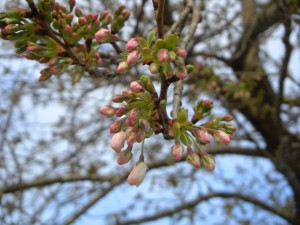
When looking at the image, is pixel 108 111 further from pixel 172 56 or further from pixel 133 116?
pixel 172 56

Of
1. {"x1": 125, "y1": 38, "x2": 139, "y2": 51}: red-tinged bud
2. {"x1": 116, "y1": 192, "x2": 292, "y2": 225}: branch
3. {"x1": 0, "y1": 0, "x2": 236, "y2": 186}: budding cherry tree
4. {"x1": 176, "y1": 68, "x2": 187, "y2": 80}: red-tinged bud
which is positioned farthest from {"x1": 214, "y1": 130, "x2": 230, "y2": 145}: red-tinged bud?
{"x1": 116, "y1": 192, "x2": 292, "y2": 225}: branch

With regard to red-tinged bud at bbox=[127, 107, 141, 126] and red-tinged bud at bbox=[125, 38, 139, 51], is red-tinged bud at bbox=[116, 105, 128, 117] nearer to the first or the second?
red-tinged bud at bbox=[127, 107, 141, 126]

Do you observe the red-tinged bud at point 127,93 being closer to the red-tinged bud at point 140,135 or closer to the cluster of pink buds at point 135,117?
the cluster of pink buds at point 135,117

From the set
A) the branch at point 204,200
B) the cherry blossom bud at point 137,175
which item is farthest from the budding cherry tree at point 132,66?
the branch at point 204,200

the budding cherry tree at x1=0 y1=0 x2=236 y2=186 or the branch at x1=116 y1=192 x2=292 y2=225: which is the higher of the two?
the budding cherry tree at x1=0 y1=0 x2=236 y2=186

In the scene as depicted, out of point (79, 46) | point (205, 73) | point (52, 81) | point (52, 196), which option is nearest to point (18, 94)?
point (52, 81)

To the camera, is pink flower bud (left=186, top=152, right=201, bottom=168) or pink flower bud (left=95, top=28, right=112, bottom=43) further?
pink flower bud (left=95, top=28, right=112, bottom=43)

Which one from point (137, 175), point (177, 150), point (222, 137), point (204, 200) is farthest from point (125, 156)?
point (204, 200)
